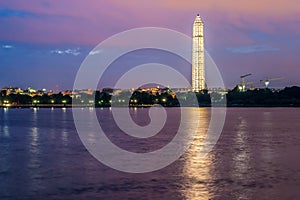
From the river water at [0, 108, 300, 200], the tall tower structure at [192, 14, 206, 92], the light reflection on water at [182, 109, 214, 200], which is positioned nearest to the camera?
the light reflection on water at [182, 109, 214, 200]

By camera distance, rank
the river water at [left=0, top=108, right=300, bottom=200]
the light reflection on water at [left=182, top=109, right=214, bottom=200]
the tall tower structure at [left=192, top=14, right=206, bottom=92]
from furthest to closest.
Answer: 1. the tall tower structure at [left=192, top=14, right=206, bottom=92]
2. the river water at [left=0, top=108, right=300, bottom=200]
3. the light reflection on water at [left=182, top=109, right=214, bottom=200]

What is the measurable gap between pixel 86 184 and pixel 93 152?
6.06 m

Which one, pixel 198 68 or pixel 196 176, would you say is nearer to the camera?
pixel 196 176

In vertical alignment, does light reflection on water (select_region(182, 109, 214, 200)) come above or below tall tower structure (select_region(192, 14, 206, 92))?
below

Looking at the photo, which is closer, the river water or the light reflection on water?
the light reflection on water

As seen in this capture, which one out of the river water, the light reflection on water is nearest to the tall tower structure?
the river water

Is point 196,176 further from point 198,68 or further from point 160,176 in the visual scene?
point 198,68

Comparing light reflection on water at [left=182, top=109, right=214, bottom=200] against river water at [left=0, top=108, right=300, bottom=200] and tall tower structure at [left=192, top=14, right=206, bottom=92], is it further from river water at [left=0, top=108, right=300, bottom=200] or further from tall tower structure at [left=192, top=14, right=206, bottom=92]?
tall tower structure at [left=192, top=14, right=206, bottom=92]

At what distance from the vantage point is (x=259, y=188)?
1098 cm

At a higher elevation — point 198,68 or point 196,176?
point 198,68

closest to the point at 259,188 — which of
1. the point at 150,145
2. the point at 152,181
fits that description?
the point at 152,181

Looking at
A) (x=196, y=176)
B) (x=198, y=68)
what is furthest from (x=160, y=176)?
(x=198, y=68)

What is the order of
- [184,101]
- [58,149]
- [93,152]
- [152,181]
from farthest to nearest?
1. [184,101]
2. [58,149]
3. [93,152]
4. [152,181]

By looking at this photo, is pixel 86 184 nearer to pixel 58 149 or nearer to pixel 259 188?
pixel 259 188
